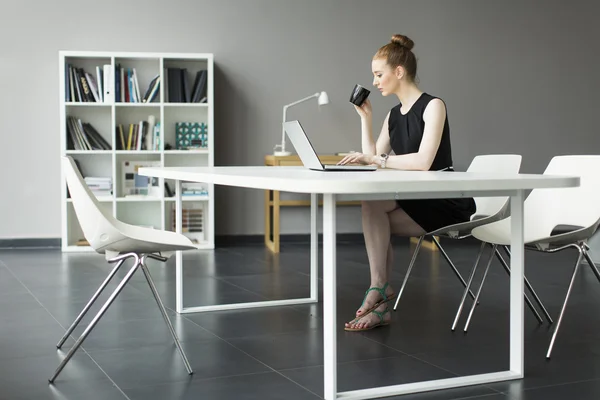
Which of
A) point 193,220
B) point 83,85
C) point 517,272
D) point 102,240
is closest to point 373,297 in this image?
point 517,272

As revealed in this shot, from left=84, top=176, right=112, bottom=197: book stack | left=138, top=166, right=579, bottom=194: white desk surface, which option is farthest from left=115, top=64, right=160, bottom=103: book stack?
left=138, top=166, right=579, bottom=194: white desk surface

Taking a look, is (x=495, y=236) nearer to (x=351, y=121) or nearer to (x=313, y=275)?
(x=313, y=275)

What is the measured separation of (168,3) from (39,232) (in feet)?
7.06

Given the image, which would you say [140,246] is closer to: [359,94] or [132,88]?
[359,94]

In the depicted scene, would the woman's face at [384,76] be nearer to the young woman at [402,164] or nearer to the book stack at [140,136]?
the young woman at [402,164]

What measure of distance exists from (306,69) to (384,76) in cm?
325

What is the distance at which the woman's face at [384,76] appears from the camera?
332 cm

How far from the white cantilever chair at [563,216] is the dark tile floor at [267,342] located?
0.85ft

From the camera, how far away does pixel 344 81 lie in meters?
6.60

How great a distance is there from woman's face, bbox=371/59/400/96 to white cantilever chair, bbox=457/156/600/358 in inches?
29.0

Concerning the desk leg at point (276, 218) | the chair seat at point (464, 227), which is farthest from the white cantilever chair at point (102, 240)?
the desk leg at point (276, 218)

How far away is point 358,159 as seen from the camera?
3049mm

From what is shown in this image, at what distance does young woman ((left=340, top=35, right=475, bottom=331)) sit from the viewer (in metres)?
3.12

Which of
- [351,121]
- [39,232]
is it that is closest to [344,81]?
[351,121]
